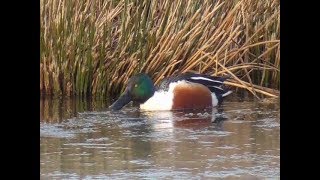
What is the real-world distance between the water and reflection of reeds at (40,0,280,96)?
0.48ft

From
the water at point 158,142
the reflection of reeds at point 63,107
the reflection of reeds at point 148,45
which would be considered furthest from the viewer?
the reflection of reeds at point 148,45

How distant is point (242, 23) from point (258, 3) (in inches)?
5.8

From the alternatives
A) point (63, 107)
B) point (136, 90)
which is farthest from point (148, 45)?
point (63, 107)

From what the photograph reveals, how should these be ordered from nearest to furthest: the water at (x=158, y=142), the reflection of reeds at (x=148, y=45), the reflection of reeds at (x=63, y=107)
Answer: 1. the water at (x=158, y=142)
2. the reflection of reeds at (x=63, y=107)
3. the reflection of reeds at (x=148, y=45)

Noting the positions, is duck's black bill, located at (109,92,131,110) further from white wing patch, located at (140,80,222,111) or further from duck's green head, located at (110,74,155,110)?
white wing patch, located at (140,80,222,111)

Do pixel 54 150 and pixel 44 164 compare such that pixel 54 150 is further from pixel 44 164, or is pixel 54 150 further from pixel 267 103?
pixel 267 103

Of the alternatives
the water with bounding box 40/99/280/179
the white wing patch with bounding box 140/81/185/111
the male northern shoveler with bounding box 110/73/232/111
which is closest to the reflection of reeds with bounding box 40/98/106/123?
the water with bounding box 40/99/280/179

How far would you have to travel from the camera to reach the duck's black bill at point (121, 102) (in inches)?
319

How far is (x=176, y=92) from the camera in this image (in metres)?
8.12

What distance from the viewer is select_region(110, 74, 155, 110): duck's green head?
8109mm

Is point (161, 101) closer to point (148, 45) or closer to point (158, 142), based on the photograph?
point (148, 45)

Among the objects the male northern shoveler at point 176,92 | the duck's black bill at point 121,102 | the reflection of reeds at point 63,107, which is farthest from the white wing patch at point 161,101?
the reflection of reeds at point 63,107

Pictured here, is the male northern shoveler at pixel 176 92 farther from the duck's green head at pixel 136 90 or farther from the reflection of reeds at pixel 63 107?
the reflection of reeds at pixel 63 107
